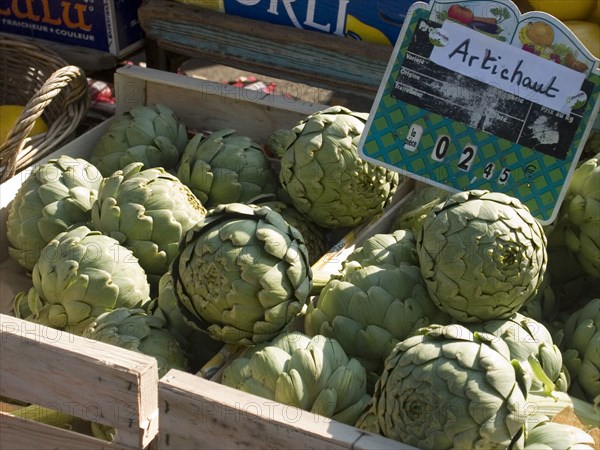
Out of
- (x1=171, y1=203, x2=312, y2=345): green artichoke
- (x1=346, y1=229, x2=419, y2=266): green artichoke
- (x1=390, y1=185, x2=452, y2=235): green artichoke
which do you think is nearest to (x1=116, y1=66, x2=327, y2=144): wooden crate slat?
(x1=390, y1=185, x2=452, y2=235): green artichoke

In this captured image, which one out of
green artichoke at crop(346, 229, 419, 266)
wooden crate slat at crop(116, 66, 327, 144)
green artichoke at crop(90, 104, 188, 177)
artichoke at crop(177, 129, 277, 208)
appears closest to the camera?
green artichoke at crop(346, 229, 419, 266)

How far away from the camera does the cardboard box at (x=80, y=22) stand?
7.89 feet

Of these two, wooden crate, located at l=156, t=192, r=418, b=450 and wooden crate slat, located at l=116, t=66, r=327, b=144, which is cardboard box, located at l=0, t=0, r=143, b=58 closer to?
wooden crate slat, located at l=116, t=66, r=327, b=144

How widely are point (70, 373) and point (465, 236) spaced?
655mm

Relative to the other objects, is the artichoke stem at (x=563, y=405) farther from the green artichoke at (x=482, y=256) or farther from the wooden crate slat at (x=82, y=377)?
the wooden crate slat at (x=82, y=377)

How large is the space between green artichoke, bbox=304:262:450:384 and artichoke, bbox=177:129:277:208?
481 millimetres

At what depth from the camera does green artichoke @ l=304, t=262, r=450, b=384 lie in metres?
1.37

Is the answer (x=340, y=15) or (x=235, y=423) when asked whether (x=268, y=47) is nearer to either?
(x=340, y=15)

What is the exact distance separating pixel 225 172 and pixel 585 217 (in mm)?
771

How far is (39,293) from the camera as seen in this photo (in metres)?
1.60

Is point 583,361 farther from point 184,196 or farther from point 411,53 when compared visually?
point 184,196

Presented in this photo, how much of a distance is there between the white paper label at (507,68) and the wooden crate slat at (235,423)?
0.75 m

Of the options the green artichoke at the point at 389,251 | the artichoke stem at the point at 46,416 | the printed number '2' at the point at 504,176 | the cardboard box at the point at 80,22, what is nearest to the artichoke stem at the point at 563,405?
the green artichoke at the point at 389,251

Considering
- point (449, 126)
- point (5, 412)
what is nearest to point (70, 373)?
point (5, 412)
